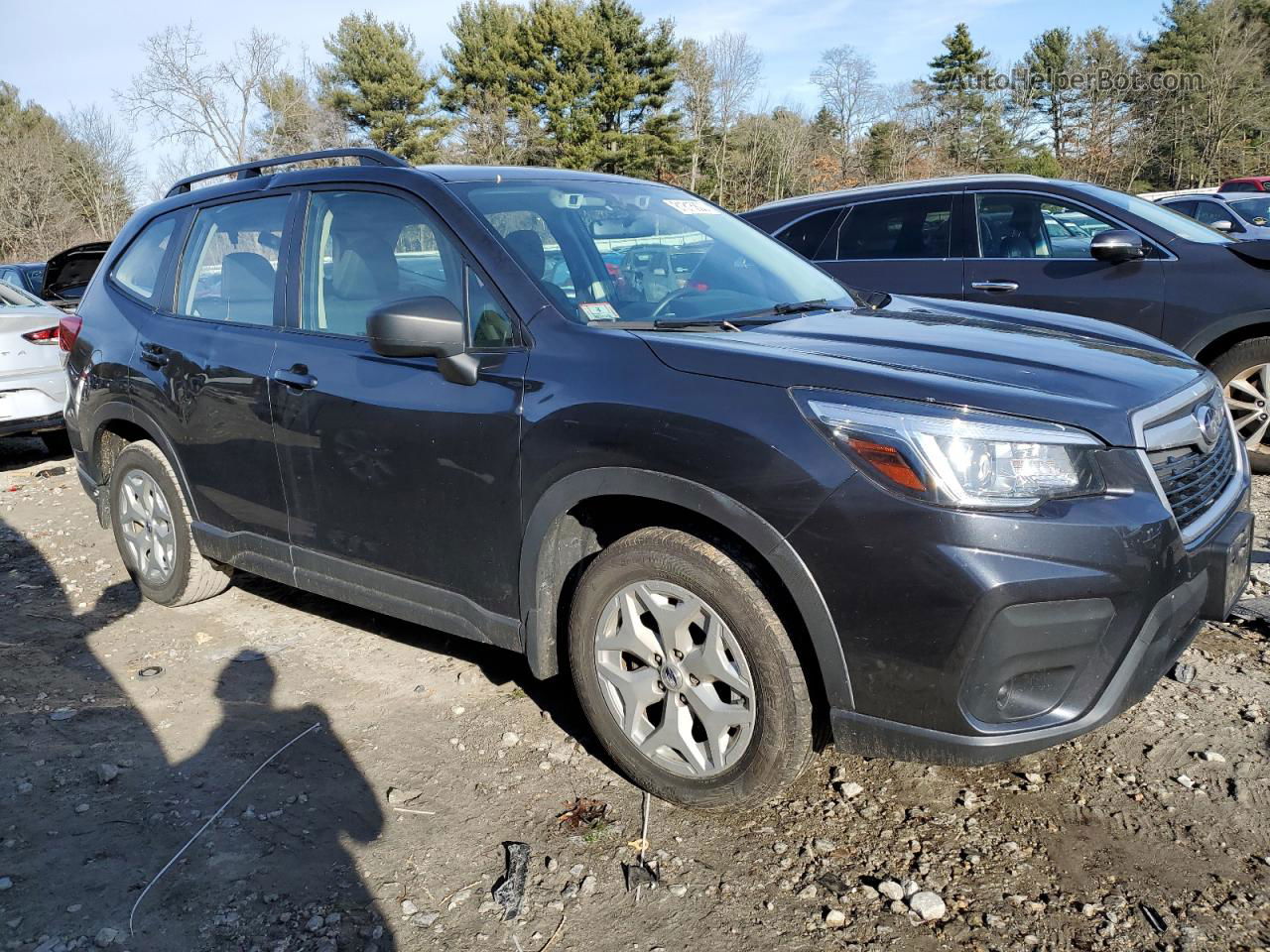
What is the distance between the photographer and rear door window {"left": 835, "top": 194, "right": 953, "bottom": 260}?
6492 millimetres

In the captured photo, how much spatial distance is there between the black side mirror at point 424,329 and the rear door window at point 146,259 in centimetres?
207

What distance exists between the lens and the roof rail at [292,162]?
11.5 feet

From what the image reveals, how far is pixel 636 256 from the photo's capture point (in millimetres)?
3334

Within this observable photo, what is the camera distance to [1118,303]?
19.3ft

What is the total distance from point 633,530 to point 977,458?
108 cm

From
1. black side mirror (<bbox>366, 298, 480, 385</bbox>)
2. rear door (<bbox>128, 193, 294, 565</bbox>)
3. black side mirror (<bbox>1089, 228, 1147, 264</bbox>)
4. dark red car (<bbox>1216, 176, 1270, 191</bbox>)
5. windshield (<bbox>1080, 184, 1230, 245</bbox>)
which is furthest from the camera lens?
dark red car (<bbox>1216, 176, 1270, 191</bbox>)

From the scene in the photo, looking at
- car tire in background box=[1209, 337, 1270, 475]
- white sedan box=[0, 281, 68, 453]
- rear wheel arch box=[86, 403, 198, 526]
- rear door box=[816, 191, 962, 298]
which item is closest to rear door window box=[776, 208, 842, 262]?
rear door box=[816, 191, 962, 298]

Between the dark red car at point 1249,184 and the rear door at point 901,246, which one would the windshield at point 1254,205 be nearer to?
the dark red car at point 1249,184

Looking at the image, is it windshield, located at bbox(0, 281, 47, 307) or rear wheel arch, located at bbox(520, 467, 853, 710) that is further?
windshield, located at bbox(0, 281, 47, 307)

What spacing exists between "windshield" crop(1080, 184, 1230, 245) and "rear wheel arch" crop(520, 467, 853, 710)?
15.3 feet

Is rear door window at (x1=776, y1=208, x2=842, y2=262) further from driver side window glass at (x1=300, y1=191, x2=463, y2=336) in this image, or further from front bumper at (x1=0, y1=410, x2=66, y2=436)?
front bumper at (x1=0, y1=410, x2=66, y2=436)

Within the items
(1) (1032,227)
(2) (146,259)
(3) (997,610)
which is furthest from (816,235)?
(3) (997,610)

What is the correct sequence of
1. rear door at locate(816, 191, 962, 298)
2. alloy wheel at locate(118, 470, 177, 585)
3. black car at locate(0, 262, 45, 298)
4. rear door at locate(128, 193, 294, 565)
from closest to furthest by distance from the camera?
rear door at locate(128, 193, 294, 565)
alloy wheel at locate(118, 470, 177, 585)
rear door at locate(816, 191, 962, 298)
black car at locate(0, 262, 45, 298)

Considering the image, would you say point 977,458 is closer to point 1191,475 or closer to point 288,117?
point 1191,475
